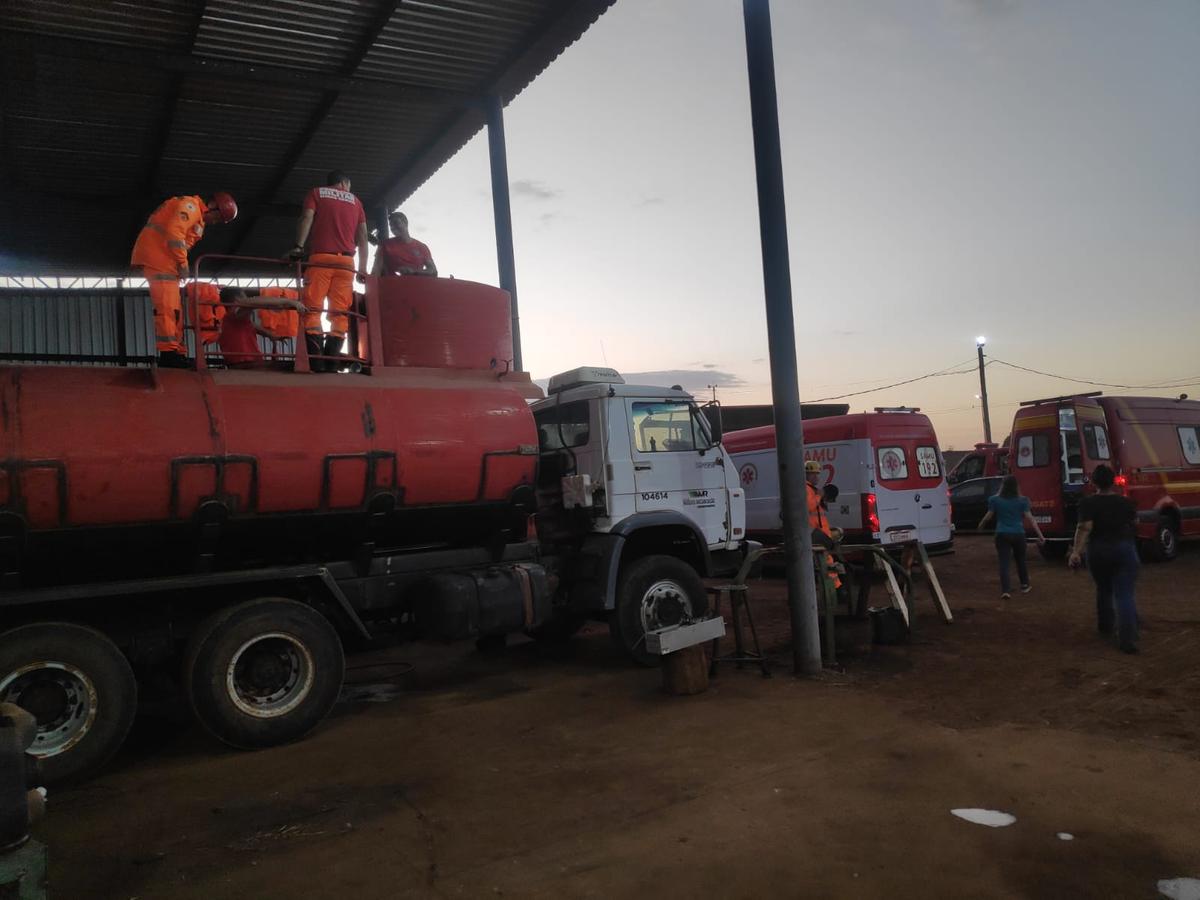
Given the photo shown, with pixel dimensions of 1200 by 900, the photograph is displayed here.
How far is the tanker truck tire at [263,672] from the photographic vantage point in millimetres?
5375

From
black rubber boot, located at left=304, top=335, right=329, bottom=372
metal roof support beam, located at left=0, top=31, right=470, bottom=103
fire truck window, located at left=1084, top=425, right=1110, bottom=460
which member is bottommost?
fire truck window, located at left=1084, top=425, right=1110, bottom=460

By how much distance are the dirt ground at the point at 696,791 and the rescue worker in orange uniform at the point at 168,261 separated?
2952mm

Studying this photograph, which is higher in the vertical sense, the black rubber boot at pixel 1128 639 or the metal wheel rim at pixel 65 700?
the metal wheel rim at pixel 65 700

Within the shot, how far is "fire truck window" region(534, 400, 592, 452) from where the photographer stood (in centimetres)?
785

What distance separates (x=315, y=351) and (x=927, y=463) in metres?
9.20

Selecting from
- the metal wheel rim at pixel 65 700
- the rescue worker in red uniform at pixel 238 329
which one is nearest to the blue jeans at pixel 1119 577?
the rescue worker in red uniform at pixel 238 329

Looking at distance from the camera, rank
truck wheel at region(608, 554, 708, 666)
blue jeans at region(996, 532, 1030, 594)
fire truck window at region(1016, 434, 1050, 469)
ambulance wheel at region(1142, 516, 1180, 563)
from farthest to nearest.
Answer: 1. fire truck window at region(1016, 434, 1050, 469)
2. ambulance wheel at region(1142, 516, 1180, 563)
3. blue jeans at region(996, 532, 1030, 594)
4. truck wheel at region(608, 554, 708, 666)

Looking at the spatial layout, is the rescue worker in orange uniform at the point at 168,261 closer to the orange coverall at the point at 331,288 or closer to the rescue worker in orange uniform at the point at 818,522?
the orange coverall at the point at 331,288

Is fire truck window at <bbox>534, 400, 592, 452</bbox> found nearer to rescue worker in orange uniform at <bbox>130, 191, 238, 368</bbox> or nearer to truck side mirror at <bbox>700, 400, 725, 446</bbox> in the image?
truck side mirror at <bbox>700, 400, 725, 446</bbox>

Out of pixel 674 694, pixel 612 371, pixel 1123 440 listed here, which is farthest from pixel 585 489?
pixel 1123 440

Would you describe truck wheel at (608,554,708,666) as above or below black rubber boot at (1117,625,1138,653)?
above

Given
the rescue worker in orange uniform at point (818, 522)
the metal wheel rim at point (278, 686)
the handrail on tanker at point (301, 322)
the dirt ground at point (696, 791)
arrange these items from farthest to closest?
the rescue worker in orange uniform at point (818, 522)
the handrail on tanker at point (301, 322)
the metal wheel rim at point (278, 686)
the dirt ground at point (696, 791)

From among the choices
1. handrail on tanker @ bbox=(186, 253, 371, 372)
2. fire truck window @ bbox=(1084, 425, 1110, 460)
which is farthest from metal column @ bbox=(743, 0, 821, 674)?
fire truck window @ bbox=(1084, 425, 1110, 460)

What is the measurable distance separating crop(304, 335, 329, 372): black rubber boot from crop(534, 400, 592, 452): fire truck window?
237cm
